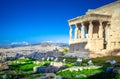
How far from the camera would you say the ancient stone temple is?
177ft

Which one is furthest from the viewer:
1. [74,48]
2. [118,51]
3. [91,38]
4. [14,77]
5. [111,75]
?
[74,48]

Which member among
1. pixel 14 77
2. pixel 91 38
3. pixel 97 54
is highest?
pixel 91 38

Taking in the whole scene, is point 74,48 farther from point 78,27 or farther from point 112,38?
point 112,38

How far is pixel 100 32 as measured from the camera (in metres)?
56.2

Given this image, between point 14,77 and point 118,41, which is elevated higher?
point 118,41

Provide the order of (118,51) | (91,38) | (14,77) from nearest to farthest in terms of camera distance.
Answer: (14,77), (118,51), (91,38)

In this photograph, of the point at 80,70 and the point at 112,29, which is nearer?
the point at 80,70

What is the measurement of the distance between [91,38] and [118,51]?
641cm

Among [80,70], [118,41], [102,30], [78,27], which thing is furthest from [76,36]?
[80,70]

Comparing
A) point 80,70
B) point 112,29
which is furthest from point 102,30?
point 80,70

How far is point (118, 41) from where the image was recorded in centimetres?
5325

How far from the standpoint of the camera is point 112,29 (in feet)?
182

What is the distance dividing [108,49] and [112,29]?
4.38 meters

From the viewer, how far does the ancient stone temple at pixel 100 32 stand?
177 feet
